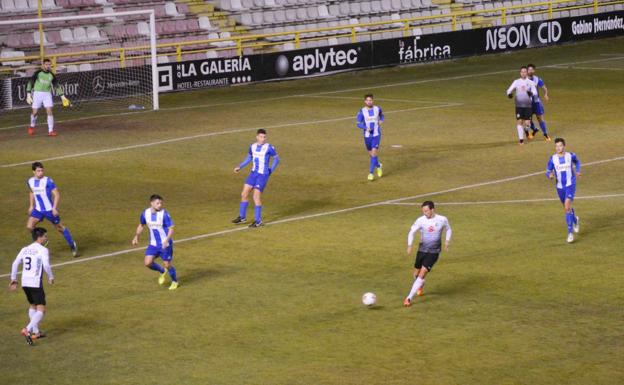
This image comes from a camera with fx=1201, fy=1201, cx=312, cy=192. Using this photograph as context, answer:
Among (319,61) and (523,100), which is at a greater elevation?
(319,61)

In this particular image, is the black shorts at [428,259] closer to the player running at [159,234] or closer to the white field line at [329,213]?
the player running at [159,234]

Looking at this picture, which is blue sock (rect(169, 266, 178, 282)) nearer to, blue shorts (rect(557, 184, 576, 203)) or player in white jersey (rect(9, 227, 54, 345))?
player in white jersey (rect(9, 227, 54, 345))

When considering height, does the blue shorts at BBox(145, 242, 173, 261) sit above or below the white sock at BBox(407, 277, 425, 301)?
above

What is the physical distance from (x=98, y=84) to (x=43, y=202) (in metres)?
21.2

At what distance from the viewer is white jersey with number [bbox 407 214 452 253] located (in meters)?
20.5

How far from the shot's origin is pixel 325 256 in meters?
24.0

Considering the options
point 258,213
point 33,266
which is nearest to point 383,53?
point 258,213

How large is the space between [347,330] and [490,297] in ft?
10.1

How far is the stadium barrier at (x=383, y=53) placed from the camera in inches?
1937

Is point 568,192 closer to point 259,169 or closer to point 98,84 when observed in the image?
point 259,169

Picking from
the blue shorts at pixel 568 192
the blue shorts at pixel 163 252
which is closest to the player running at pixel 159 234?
the blue shorts at pixel 163 252

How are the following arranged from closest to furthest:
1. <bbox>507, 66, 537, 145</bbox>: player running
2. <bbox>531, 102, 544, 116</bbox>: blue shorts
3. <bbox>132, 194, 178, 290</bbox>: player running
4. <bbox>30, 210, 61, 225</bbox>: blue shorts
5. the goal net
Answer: <bbox>132, 194, 178, 290</bbox>: player running, <bbox>30, 210, 61, 225</bbox>: blue shorts, <bbox>507, 66, 537, 145</bbox>: player running, <bbox>531, 102, 544, 116</bbox>: blue shorts, the goal net

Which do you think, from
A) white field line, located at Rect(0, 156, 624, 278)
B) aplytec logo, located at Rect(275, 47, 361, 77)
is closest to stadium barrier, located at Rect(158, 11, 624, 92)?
aplytec logo, located at Rect(275, 47, 361, 77)

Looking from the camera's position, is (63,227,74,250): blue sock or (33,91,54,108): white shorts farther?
(33,91,54,108): white shorts
